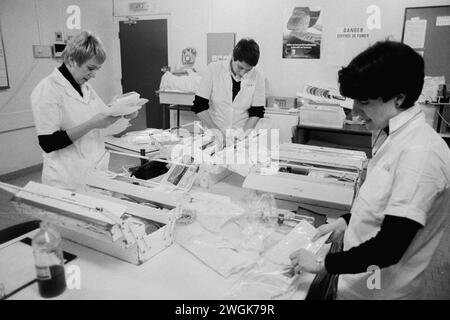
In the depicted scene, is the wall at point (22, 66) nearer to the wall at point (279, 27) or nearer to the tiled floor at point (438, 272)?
the tiled floor at point (438, 272)

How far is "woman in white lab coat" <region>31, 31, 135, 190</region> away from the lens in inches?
64.1

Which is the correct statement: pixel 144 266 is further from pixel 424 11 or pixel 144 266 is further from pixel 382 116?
pixel 424 11

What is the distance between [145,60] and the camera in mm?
5094

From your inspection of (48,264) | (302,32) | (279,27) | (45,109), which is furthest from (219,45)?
(48,264)

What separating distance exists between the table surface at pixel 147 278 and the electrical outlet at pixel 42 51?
3668mm

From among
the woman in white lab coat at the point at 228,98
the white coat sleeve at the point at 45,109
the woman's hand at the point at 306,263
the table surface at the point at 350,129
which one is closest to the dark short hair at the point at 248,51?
the woman in white lab coat at the point at 228,98

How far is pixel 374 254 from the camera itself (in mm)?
864

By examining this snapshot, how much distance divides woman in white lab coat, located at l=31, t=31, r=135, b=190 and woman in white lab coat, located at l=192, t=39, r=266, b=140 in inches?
39.4

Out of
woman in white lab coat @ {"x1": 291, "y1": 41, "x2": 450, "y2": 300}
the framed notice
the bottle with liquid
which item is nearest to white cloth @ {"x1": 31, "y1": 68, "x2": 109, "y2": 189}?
the bottle with liquid

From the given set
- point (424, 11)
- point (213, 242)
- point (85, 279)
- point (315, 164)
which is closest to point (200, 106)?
point (315, 164)

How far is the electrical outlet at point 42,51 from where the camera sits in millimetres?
4176

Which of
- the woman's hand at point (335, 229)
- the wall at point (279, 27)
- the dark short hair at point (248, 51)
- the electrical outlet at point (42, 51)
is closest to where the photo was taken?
the woman's hand at point (335, 229)

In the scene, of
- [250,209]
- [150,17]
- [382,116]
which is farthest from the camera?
[150,17]

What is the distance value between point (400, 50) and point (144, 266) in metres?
0.98
